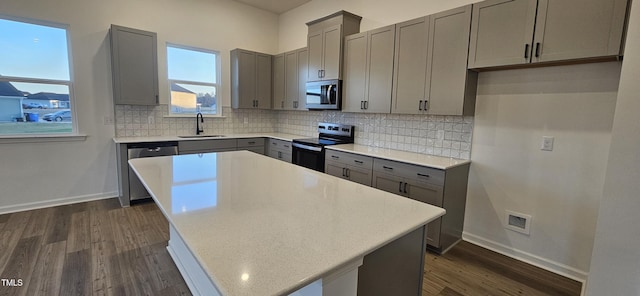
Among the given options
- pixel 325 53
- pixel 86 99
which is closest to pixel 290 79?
pixel 325 53

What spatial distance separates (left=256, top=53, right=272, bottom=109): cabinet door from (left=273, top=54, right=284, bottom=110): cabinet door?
9cm

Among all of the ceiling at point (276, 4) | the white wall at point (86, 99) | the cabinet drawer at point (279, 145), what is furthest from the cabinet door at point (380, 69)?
the white wall at point (86, 99)

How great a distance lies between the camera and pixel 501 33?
7.89 feet

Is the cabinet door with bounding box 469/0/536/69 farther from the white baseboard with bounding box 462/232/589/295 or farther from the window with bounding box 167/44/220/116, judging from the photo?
the window with bounding box 167/44/220/116

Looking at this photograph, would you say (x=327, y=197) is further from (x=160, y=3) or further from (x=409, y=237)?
(x=160, y=3)

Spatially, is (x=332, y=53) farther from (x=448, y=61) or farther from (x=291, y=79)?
(x=448, y=61)

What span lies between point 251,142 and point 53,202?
2589 millimetres

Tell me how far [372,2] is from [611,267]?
135 inches

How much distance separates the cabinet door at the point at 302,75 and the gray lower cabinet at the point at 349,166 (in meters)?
1.21

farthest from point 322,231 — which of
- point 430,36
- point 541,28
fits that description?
point 430,36

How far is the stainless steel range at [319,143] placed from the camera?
379 cm

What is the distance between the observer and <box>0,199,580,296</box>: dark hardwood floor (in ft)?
6.92

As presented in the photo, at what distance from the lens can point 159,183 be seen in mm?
1660

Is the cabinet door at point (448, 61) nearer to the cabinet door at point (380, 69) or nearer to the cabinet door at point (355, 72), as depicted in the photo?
the cabinet door at point (380, 69)
